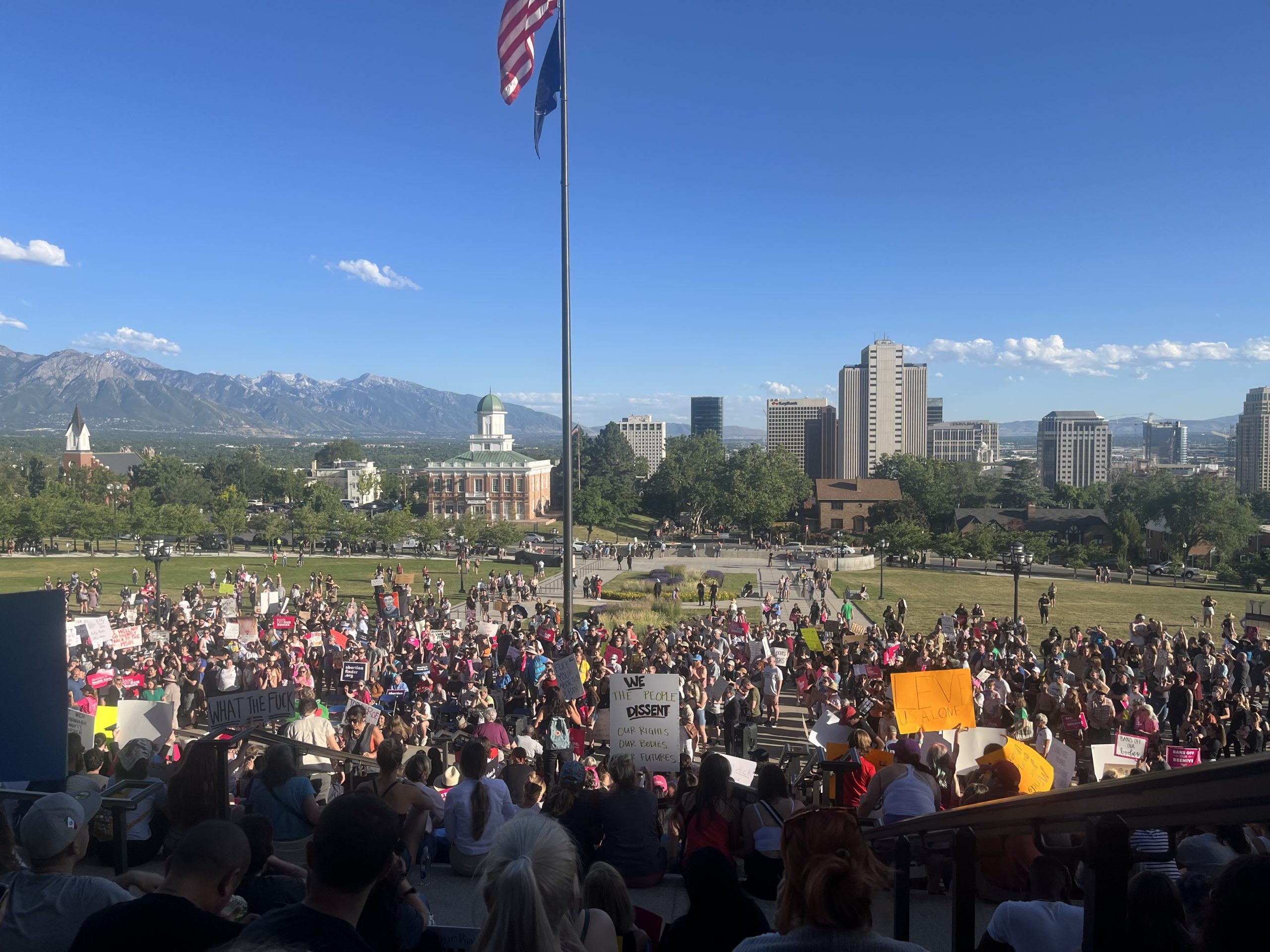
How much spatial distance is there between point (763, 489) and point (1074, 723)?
254 ft

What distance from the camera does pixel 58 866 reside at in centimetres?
319

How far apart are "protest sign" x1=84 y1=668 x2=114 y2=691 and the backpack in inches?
346

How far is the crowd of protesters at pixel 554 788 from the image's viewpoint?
248 cm

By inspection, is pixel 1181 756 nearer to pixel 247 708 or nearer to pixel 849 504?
pixel 247 708

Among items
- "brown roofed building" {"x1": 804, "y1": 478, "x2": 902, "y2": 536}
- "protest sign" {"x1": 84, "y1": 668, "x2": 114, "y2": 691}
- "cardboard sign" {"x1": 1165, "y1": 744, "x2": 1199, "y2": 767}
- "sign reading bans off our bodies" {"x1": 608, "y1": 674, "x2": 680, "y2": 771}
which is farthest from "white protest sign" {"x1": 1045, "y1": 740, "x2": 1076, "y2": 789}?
"brown roofed building" {"x1": 804, "y1": 478, "x2": 902, "y2": 536}

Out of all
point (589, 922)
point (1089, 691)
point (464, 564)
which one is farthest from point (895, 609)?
point (589, 922)

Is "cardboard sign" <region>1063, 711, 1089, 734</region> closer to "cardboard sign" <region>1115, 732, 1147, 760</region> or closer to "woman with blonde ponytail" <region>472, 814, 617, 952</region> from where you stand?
"cardboard sign" <region>1115, 732, 1147, 760</region>

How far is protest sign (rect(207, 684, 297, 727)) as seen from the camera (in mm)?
9742

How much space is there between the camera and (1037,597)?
41.2 m

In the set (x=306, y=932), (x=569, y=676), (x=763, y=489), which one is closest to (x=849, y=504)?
(x=763, y=489)

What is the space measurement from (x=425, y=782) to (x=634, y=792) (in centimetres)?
192

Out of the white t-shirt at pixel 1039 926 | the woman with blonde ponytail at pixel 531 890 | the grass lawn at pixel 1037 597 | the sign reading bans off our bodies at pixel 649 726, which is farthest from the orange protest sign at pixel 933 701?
the grass lawn at pixel 1037 597

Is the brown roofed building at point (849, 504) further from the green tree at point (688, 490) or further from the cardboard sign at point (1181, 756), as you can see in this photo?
the cardboard sign at point (1181, 756)

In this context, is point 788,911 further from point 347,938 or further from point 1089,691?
point 1089,691
